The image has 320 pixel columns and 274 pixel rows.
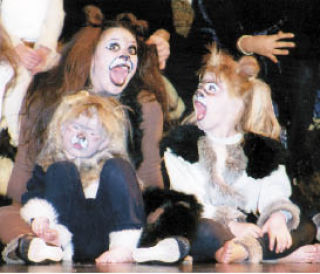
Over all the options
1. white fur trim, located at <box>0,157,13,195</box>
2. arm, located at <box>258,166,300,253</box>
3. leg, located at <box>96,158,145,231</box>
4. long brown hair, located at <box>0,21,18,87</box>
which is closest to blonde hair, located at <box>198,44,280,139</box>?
arm, located at <box>258,166,300,253</box>

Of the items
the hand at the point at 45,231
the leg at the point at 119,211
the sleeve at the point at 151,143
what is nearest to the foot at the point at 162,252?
the leg at the point at 119,211

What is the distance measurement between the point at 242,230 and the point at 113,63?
3.72 ft

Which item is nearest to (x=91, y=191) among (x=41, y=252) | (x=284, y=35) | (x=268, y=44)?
(x=41, y=252)

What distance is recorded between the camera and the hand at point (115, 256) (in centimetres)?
306

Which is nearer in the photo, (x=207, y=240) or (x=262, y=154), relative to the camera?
(x=207, y=240)

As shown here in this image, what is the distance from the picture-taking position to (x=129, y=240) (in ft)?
10.1

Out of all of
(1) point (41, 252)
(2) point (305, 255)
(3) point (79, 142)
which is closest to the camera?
(1) point (41, 252)

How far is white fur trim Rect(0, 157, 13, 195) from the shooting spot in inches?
122

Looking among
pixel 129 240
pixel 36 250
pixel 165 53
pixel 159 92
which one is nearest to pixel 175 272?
pixel 129 240

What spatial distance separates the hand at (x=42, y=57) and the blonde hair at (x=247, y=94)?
85 centimetres

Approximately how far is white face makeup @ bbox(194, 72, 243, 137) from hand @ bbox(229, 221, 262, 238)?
0.50 m

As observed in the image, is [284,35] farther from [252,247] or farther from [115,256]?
[115,256]

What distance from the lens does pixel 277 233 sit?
10.5 feet

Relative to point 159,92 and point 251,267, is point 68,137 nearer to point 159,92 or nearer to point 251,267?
point 159,92
